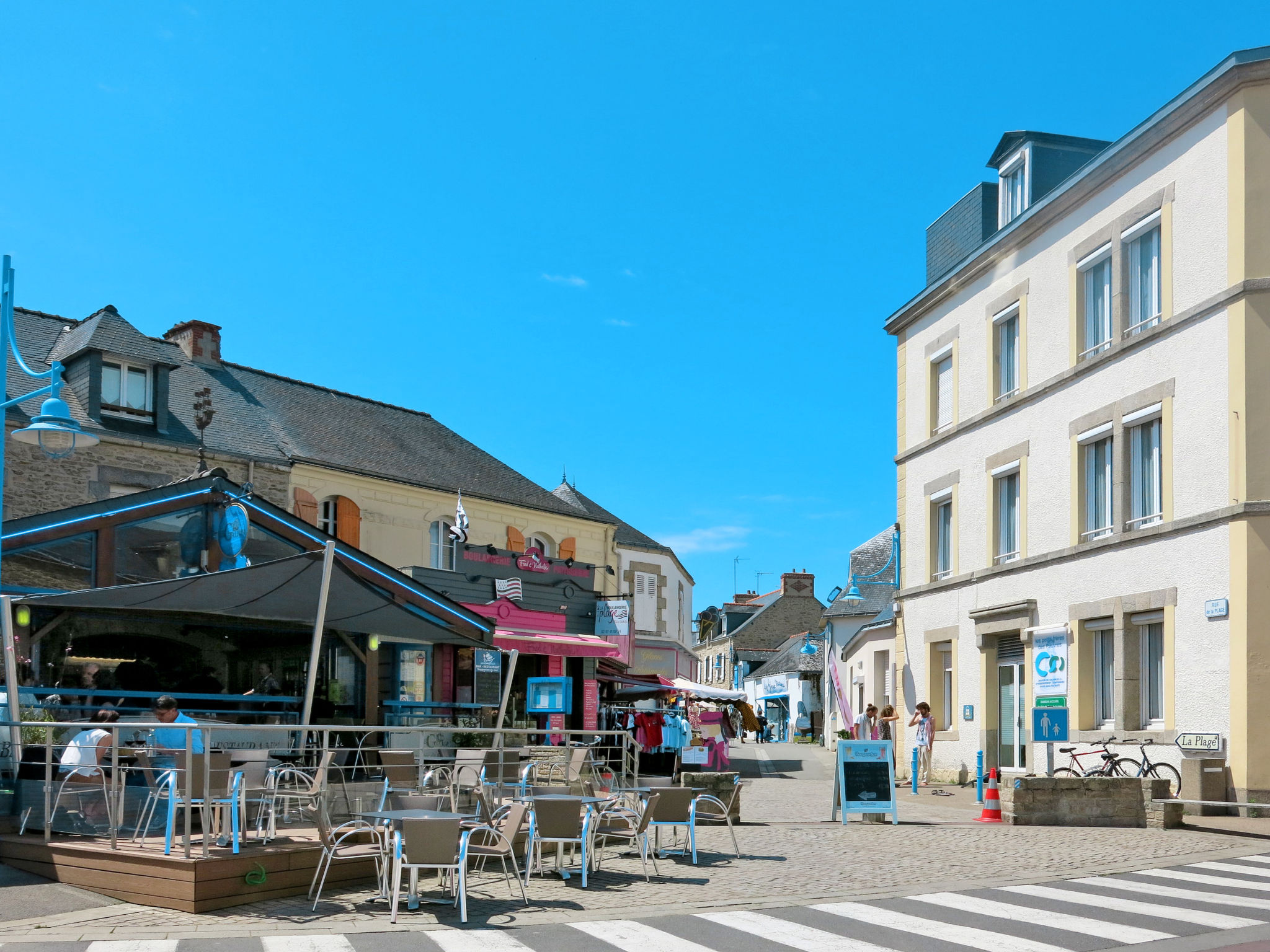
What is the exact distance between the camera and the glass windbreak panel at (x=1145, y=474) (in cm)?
1719

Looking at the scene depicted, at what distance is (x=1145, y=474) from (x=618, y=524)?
27.4 meters

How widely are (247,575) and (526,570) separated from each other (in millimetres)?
16289

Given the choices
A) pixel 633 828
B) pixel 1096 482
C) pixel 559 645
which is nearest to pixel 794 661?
pixel 559 645

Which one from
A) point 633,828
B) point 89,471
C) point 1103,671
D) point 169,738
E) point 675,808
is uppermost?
point 89,471

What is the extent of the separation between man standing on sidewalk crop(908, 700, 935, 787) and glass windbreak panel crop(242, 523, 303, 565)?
10.7 m

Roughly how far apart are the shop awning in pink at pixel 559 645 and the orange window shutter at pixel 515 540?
2.83 meters

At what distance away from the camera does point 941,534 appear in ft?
78.3

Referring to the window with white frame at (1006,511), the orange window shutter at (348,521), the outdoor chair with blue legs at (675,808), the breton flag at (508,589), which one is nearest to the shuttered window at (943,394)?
the window with white frame at (1006,511)

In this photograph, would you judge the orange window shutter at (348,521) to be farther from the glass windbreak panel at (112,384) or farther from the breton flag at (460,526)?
the glass windbreak panel at (112,384)

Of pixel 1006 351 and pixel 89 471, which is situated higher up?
pixel 1006 351

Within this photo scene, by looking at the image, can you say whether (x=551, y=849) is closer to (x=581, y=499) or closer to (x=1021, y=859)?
(x=1021, y=859)

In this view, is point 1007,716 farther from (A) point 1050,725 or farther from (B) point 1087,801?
(B) point 1087,801

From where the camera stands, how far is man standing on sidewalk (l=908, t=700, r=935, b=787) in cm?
2209

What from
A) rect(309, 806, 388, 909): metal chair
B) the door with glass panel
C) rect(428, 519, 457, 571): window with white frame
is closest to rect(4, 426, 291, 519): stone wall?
rect(428, 519, 457, 571): window with white frame
